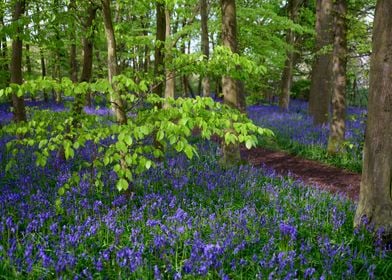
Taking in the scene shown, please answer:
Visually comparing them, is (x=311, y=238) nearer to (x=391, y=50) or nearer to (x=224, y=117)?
(x=224, y=117)

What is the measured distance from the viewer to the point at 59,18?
6340 mm

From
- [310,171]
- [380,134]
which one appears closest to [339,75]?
[310,171]

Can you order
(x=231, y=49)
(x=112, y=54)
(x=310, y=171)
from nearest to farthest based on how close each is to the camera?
(x=112, y=54), (x=231, y=49), (x=310, y=171)

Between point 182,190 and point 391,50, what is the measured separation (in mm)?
3698

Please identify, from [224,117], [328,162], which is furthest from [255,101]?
[224,117]

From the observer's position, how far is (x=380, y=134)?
465 centimetres

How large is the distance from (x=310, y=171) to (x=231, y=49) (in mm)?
4209

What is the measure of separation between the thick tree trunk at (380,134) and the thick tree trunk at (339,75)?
6252 millimetres

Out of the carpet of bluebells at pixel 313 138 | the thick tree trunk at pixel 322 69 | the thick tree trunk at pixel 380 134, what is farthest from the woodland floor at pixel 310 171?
the thick tree trunk at pixel 322 69

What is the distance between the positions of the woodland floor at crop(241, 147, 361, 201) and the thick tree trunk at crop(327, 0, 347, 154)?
923 mm

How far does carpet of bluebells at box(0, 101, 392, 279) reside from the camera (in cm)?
373

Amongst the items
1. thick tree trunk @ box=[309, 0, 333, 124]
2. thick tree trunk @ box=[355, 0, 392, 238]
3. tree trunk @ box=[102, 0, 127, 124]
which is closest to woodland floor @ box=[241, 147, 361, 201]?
thick tree trunk @ box=[355, 0, 392, 238]

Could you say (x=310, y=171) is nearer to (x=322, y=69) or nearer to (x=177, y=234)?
(x=322, y=69)

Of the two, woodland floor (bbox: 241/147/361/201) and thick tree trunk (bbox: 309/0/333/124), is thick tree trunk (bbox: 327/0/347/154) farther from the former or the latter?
thick tree trunk (bbox: 309/0/333/124)
